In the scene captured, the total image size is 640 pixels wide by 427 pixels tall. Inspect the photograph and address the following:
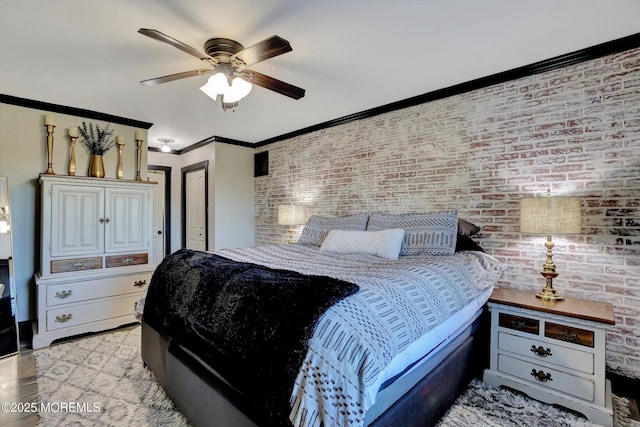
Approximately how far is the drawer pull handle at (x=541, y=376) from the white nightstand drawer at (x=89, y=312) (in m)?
3.66

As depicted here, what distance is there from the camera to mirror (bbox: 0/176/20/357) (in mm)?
2623

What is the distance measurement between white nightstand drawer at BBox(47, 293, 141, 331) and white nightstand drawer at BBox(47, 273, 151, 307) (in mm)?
65

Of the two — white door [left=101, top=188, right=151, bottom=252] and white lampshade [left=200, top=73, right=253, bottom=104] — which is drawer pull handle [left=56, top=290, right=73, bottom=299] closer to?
white door [left=101, top=188, right=151, bottom=252]

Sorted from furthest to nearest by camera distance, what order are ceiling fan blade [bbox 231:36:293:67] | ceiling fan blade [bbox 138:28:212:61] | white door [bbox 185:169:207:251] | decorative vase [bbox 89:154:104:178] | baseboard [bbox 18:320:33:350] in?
white door [bbox 185:169:207:251] < decorative vase [bbox 89:154:104:178] < baseboard [bbox 18:320:33:350] < ceiling fan blade [bbox 231:36:293:67] < ceiling fan blade [bbox 138:28:212:61]

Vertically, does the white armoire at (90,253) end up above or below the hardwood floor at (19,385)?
above

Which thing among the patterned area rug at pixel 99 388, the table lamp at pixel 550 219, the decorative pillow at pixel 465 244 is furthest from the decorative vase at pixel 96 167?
the table lamp at pixel 550 219

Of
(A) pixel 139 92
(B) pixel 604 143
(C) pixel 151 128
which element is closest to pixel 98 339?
(A) pixel 139 92

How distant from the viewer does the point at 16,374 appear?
2.30m

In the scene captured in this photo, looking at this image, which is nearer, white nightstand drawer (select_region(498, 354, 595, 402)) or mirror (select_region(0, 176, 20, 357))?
white nightstand drawer (select_region(498, 354, 595, 402))

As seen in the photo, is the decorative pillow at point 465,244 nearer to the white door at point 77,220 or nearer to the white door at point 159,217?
the white door at point 77,220

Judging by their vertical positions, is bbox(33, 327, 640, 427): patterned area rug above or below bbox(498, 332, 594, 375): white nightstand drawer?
below

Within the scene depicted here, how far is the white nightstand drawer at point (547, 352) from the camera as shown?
72.4 inches

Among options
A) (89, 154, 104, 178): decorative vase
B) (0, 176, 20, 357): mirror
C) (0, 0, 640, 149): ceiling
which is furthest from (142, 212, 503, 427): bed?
(89, 154, 104, 178): decorative vase

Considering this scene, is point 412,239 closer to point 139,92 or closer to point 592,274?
point 592,274
